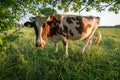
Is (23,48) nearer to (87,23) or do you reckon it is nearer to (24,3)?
(87,23)

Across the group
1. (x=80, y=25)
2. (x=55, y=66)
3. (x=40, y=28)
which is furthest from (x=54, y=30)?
(x=55, y=66)

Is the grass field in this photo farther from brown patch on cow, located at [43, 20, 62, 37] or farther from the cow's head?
brown patch on cow, located at [43, 20, 62, 37]

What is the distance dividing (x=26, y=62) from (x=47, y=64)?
0.87 metres

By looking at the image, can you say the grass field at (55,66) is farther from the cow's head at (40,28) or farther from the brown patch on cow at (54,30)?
the brown patch on cow at (54,30)

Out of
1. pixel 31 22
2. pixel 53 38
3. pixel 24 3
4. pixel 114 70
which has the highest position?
pixel 24 3

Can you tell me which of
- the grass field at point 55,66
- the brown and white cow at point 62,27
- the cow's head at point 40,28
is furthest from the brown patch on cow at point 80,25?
the cow's head at point 40,28

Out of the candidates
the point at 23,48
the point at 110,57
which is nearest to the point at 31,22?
the point at 23,48

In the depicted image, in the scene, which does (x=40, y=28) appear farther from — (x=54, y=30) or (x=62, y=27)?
(x=62, y=27)

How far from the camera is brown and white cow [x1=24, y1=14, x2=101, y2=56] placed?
11430 millimetres

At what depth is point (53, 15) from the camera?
1220 centimetres

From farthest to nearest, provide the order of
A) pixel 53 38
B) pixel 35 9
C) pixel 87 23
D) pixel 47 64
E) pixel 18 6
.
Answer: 1. pixel 87 23
2. pixel 53 38
3. pixel 47 64
4. pixel 35 9
5. pixel 18 6

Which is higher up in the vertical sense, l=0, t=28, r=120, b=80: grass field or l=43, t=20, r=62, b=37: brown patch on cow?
l=43, t=20, r=62, b=37: brown patch on cow

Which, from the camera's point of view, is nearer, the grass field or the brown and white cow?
the grass field

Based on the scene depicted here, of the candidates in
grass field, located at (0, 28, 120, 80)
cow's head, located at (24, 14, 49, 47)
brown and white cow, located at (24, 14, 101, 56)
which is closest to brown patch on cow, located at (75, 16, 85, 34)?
brown and white cow, located at (24, 14, 101, 56)
